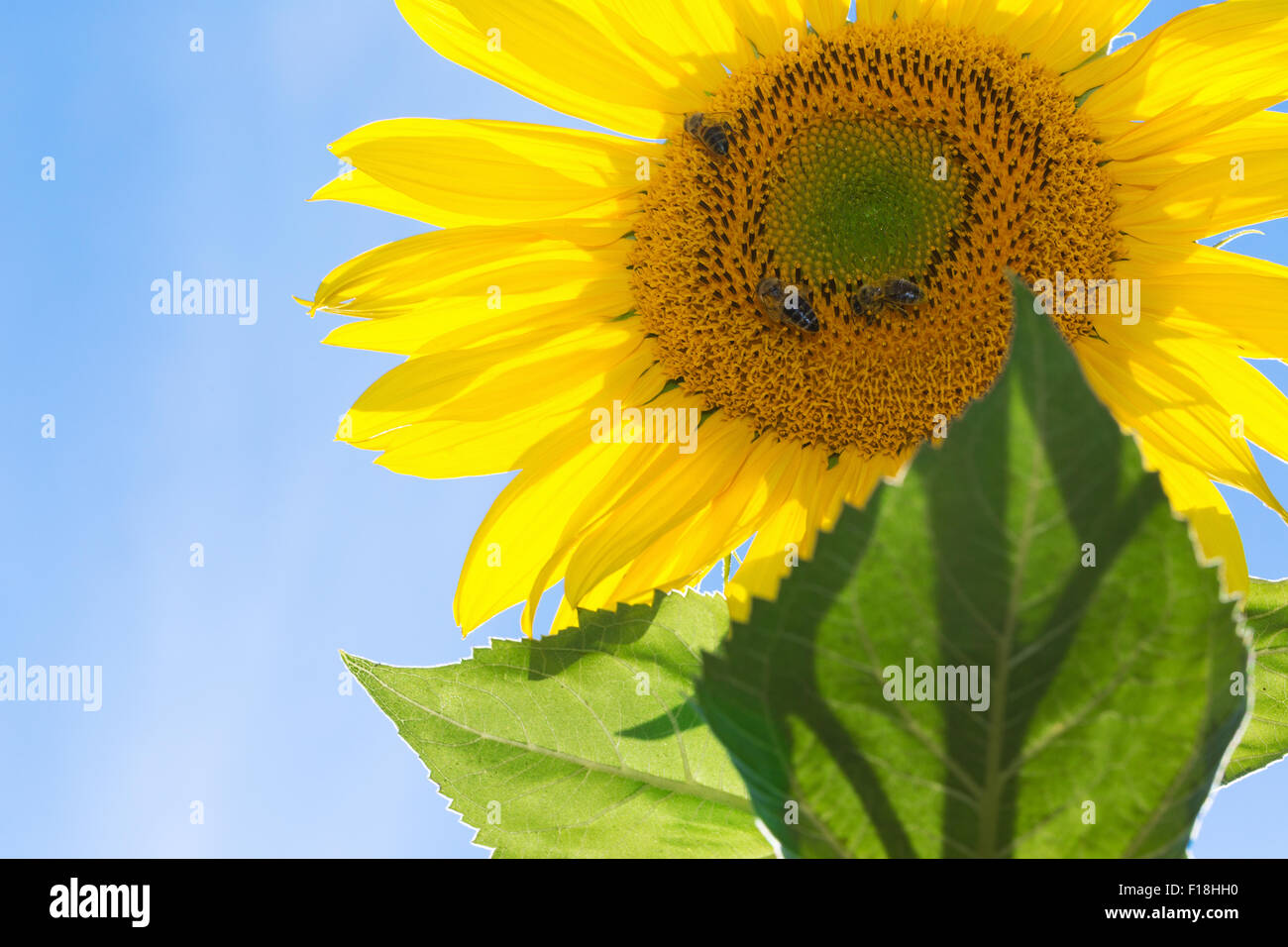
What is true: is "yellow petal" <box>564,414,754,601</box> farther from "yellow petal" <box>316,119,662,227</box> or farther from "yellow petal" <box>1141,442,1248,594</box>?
"yellow petal" <box>1141,442,1248,594</box>

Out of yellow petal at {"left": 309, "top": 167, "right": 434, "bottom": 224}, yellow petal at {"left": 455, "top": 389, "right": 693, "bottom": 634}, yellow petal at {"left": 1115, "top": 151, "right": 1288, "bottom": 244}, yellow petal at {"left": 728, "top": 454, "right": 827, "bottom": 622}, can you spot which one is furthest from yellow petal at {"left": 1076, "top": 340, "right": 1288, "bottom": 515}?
yellow petal at {"left": 309, "top": 167, "right": 434, "bottom": 224}

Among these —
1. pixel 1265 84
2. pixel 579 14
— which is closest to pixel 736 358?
pixel 579 14

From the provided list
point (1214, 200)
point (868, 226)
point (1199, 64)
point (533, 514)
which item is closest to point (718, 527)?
point (533, 514)

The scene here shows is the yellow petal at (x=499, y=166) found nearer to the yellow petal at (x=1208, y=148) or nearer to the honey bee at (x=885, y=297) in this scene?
the honey bee at (x=885, y=297)

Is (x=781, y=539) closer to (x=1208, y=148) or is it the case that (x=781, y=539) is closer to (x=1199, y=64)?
(x=1208, y=148)

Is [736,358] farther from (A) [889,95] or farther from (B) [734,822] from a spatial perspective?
(B) [734,822]
